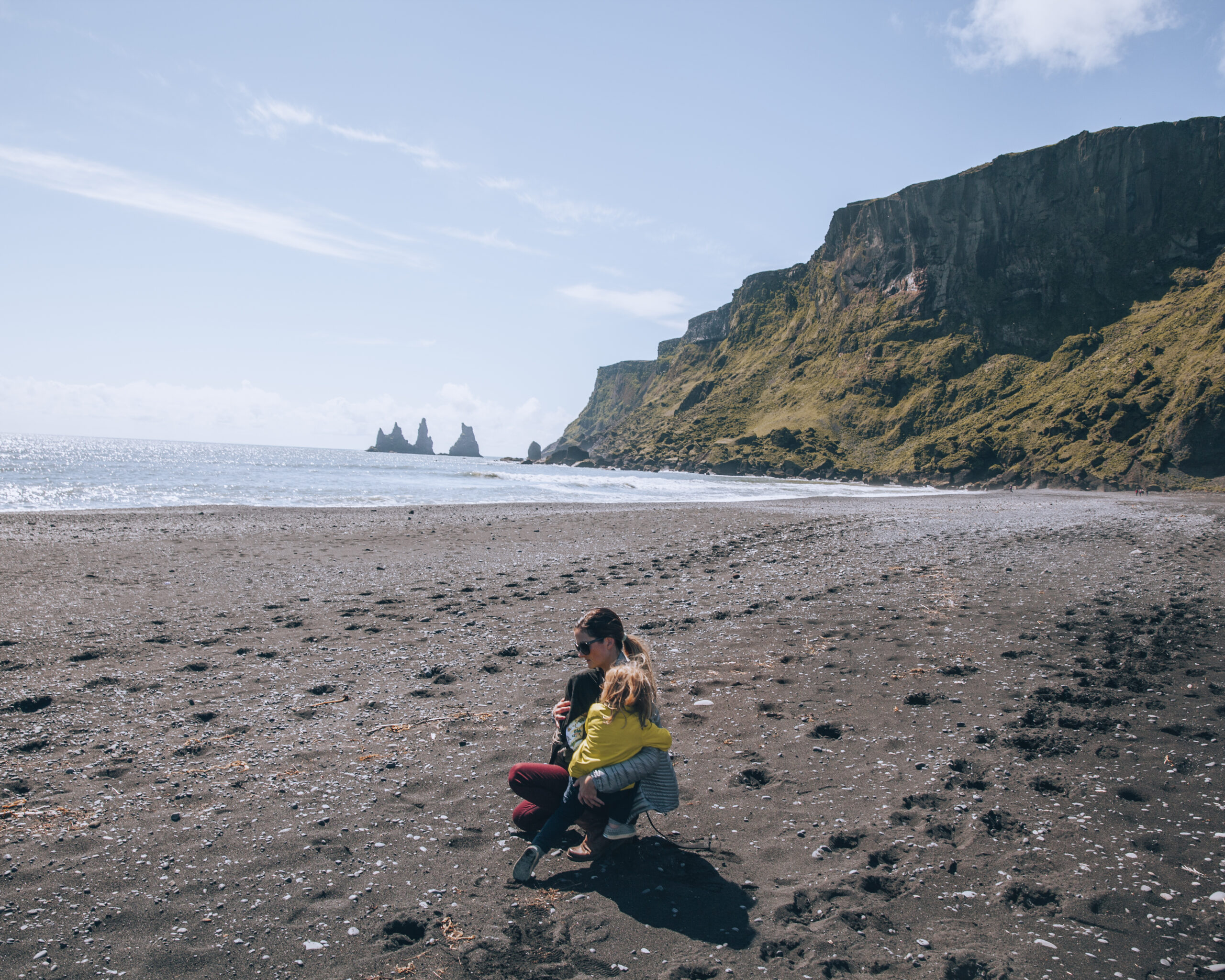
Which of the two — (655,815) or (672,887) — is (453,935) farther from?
(655,815)

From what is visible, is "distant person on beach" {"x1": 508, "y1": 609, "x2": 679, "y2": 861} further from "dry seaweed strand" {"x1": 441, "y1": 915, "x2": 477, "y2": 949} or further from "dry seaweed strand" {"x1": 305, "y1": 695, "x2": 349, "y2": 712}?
"dry seaweed strand" {"x1": 305, "y1": 695, "x2": 349, "y2": 712}

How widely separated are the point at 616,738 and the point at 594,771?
31 cm

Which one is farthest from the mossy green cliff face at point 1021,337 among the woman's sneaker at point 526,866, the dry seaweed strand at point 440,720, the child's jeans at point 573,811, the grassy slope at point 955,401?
the woman's sneaker at point 526,866

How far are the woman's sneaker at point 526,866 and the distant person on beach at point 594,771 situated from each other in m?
0.41

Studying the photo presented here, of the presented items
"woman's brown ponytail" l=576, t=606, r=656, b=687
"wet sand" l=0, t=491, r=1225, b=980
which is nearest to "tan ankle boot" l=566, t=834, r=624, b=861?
"wet sand" l=0, t=491, r=1225, b=980

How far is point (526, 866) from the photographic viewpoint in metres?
4.44

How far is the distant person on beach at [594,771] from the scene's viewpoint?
4.65 m

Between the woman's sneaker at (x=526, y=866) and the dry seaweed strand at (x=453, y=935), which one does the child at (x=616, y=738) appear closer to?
the woman's sneaker at (x=526, y=866)

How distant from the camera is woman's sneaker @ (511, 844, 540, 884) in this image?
14.5ft

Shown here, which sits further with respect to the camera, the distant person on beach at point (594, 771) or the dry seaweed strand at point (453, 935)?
the distant person on beach at point (594, 771)

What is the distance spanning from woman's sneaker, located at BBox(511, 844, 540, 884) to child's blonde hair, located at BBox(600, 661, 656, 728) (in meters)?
1.17

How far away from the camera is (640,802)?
4707 millimetres

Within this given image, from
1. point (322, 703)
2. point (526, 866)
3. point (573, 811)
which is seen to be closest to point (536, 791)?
→ point (573, 811)

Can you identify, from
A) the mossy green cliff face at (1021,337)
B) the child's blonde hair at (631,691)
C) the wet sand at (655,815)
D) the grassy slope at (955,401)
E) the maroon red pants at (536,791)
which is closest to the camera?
the wet sand at (655,815)
